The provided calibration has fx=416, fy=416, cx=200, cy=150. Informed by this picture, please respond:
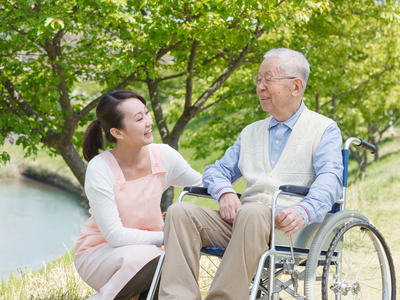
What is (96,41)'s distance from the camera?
4910mm

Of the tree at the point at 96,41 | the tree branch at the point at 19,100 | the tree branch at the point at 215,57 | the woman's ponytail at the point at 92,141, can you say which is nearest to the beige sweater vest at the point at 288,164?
the woman's ponytail at the point at 92,141


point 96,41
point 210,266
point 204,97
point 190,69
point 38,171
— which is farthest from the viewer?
point 38,171

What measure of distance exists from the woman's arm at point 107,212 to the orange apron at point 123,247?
0.05 m

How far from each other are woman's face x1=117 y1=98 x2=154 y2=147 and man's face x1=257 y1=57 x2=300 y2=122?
0.62 m

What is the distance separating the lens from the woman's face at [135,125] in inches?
85.1

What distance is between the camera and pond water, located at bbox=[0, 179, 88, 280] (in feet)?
29.8

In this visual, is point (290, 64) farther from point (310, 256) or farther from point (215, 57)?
point (215, 57)

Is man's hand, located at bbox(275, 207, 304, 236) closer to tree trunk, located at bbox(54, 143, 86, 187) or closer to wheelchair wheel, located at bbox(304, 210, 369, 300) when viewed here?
wheelchair wheel, located at bbox(304, 210, 369, 300)

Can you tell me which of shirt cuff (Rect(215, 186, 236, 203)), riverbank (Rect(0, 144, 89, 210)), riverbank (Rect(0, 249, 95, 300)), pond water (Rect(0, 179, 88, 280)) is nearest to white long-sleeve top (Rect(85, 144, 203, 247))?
shirt cuff (Rect(215, 186, 236, 203))

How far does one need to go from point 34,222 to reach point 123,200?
10640 millimetres

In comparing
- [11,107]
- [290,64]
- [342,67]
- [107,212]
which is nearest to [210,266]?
[107,212]

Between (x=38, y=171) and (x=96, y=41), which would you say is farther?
(x=38, y=171)

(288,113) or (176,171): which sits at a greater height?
(288,113)

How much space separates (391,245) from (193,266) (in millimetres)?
3408
